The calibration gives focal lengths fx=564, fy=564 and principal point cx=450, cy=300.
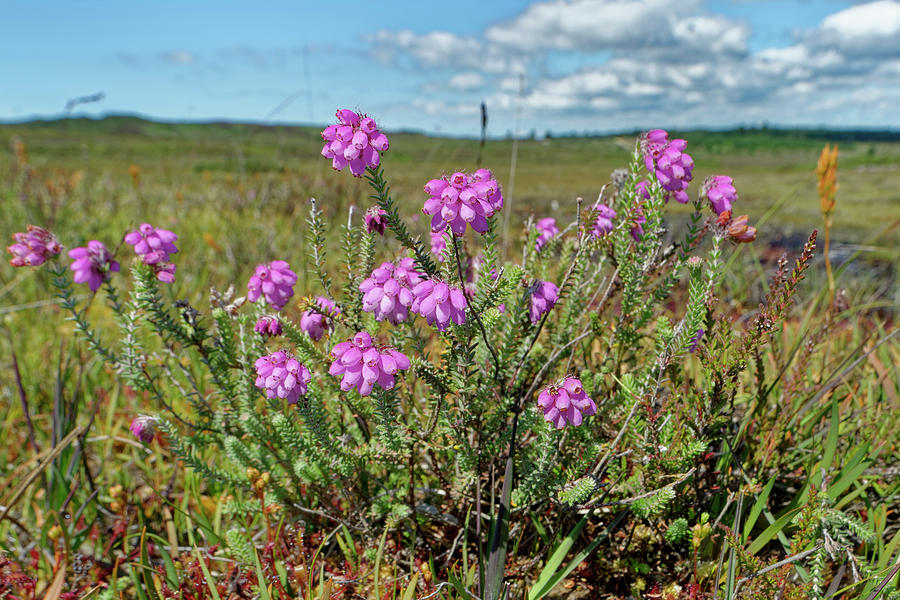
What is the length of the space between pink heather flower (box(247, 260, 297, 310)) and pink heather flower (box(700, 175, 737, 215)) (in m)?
1.58

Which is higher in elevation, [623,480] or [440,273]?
[440,273]

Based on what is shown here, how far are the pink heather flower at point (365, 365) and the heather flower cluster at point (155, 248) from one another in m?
1.13

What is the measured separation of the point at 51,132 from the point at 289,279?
397ft

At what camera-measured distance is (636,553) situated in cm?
223

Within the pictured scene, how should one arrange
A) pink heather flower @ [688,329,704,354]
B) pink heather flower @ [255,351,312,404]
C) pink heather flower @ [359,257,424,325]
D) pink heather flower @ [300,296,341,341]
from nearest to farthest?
pink heather flower @ [359,257,424,325], pink heather flower @ [255,351,312,404], pink heather flower @ [688,329,704,354], pink heather flower @ [300,296,341,341]

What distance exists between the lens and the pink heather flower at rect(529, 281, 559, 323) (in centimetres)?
192

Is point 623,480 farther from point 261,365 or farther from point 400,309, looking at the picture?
point 261,365

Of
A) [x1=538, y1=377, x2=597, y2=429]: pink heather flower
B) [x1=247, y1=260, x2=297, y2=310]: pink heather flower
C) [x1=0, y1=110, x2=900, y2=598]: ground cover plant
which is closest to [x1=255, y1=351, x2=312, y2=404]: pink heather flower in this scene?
[x1=0, y1=110, x2=900, y2=598]: ground cover plant

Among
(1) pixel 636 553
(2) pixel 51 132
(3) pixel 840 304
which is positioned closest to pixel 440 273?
(1) pixel 636 553

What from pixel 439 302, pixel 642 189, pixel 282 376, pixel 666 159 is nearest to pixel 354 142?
pixel 439 302

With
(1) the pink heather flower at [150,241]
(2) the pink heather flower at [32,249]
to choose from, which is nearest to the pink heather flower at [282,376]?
(1) the pink heather flower at [150,241]

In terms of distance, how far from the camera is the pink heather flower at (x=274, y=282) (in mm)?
2160

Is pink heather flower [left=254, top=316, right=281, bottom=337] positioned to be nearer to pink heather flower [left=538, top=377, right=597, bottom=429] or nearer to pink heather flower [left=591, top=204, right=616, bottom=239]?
pink heather flower [left=538, top=377, right=597, bottom=429]

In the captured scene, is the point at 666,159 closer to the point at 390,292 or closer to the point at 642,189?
the point at 642,189
